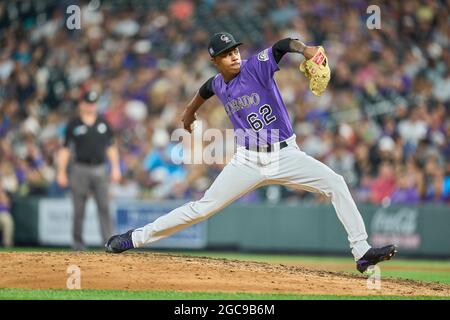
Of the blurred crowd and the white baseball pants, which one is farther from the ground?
the blurred crowd

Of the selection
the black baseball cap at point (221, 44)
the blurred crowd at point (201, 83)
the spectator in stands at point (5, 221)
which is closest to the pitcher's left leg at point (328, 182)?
the black baseball cap at point (221, 44)

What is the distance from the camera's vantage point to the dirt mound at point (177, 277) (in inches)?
283

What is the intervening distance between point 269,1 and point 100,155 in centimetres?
783

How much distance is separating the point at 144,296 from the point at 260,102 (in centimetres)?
199

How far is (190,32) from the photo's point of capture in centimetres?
1841

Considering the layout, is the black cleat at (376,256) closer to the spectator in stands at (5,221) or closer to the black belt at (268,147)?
the black belt at (268,147)

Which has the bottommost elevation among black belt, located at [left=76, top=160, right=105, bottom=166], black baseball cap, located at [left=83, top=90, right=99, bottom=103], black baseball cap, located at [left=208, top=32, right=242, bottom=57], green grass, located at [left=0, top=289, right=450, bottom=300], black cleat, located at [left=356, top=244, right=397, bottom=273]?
green grass, located at [left=0, top=289, right=450, bottom=300]

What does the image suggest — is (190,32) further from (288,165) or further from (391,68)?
(288,165)

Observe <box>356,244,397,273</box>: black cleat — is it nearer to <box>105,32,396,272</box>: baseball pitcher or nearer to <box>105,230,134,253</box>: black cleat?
<box>105,32,396,272</box>: baseball pitcher

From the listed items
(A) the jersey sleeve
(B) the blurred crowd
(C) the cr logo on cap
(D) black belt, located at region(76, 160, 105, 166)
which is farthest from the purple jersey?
(B) the blurred crowd

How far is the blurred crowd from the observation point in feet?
49.3

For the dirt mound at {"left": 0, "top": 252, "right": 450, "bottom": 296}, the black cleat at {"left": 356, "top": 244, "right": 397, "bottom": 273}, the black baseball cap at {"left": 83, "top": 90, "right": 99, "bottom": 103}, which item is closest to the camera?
the dirt mound at {"left": 0, "top": 252, "right": 450, "bottom": 296}

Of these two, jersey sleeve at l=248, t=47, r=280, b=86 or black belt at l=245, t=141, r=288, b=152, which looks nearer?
jersey sleeve at l=248, t=47, r=280, b=86

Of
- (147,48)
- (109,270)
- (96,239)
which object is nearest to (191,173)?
(96,239)
